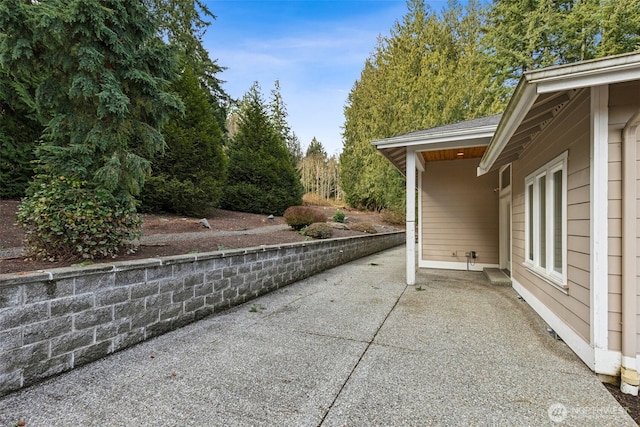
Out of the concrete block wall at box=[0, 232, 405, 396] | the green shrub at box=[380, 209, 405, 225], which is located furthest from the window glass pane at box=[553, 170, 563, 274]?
the green shrub at box=[380, 209, 405, 225]

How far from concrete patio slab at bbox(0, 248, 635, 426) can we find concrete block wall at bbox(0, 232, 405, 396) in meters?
0.14

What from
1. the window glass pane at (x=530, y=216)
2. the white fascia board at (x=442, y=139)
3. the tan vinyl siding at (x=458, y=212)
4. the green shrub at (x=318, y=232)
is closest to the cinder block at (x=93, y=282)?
the white fascia board at (x=442, y=139)

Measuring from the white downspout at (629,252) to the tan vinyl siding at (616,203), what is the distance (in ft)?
0.12

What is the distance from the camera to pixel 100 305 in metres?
2.69

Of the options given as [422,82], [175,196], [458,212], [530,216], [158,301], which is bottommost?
[158,301]

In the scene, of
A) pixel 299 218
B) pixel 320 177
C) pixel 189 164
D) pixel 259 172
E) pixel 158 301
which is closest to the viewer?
pixel 158 301

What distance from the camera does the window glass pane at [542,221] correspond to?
154 inches

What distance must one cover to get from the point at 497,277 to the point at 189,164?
8.50m

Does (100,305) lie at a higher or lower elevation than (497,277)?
higher

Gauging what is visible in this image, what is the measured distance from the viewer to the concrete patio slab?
1915 mm

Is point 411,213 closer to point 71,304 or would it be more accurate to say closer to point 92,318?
point 92,318

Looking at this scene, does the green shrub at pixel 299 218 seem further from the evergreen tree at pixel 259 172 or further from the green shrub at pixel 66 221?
the green shrub at pixel 66 221

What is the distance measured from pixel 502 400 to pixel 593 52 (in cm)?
1767

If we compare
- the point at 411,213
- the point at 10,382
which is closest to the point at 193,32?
the point at 411,213
